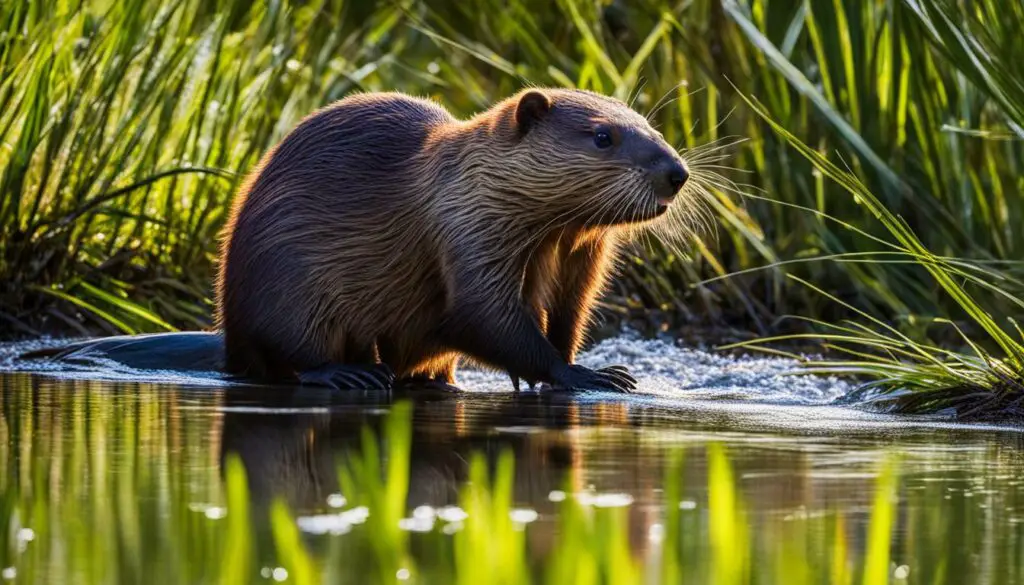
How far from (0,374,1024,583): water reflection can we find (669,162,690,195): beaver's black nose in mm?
947

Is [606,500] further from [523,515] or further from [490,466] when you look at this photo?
[490,466]

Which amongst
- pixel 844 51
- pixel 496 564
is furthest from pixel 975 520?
pixel 844 51

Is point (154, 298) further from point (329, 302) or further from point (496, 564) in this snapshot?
point (496, 564)

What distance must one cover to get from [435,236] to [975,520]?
2882 millimetres

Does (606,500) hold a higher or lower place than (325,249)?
lower

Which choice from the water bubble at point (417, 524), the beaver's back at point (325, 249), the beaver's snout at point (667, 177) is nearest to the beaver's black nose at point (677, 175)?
the beaver's snout at point (667, 177)

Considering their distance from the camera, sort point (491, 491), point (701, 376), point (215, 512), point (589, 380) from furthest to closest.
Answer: point (701, 376), point (589, 380), point (491, 491), point (215, 512)

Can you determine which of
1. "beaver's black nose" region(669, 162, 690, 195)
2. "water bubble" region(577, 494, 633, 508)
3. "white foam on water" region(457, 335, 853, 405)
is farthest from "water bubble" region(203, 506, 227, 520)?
"beaver's black nose" region(669, 162, 690, 195)

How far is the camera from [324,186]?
207 inches

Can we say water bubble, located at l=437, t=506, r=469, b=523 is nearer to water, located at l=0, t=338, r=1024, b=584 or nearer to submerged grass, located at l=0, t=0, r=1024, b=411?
water, located at l=0, t=338, r=1024, b=584

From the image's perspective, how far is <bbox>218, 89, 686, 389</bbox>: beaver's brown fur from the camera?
5.02 metres

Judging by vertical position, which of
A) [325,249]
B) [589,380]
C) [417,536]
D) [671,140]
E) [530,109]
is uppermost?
[671,140]

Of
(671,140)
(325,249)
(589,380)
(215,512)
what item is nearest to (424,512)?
(215,512)

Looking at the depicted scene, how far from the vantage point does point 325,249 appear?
523 cm
